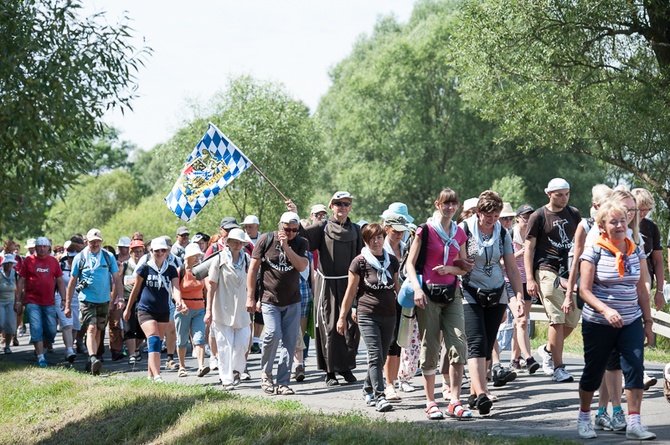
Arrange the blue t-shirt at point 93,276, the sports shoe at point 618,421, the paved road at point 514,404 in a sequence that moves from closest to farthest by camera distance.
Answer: the sports shoe at point 618,421 → the paved road at point 514,404 → the blue t-shirt at point 93,276

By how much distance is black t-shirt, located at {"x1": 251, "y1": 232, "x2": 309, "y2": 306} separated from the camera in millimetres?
11438

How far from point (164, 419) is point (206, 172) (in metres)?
6.07

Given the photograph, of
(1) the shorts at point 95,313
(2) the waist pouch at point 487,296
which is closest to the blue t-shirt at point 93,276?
(1) the shorts at point 95,313

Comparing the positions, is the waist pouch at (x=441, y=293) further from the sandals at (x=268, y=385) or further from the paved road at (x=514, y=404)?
the sandals at (x=268, y=385)

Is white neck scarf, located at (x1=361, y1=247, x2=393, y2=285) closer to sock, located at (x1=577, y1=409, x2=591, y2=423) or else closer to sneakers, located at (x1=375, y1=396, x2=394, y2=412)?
sneakers, located at (x1=375, y1=396, x2=394, y2=412)

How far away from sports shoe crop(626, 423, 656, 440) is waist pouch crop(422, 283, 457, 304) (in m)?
2.17

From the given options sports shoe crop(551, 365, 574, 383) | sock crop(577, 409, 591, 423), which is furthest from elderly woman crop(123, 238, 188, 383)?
sock crop(577, 409, 591, 423)

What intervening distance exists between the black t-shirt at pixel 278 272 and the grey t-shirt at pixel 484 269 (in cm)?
268

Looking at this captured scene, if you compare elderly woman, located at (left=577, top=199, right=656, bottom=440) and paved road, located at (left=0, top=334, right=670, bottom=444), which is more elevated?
elderly woman, located at (left=577, top=199, right=656, bottom=440)

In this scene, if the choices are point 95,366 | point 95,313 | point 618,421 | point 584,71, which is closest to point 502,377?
point 618,421

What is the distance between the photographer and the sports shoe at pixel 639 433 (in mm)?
7570

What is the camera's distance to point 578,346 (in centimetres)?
1764

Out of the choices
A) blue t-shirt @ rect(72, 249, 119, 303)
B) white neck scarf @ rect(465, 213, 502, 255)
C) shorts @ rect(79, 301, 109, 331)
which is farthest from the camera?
blue t-shirt @ rect(72, 249, 119, 303)

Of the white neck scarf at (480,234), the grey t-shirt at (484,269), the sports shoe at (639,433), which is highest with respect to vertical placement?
the white neck scarf at (480,234)
